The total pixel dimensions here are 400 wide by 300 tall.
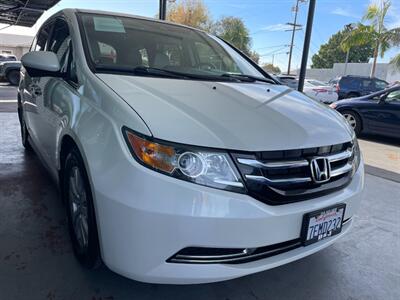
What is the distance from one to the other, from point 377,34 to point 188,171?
817 inches

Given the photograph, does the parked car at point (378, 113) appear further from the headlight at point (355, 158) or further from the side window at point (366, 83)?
the side window at point (366, 83)

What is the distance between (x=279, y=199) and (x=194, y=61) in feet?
4.97

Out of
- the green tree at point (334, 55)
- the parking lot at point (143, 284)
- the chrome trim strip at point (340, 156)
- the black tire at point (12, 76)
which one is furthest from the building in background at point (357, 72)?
the chrome trim strip at point (340, 156)

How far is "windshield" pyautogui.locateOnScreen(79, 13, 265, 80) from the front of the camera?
7.13 ft

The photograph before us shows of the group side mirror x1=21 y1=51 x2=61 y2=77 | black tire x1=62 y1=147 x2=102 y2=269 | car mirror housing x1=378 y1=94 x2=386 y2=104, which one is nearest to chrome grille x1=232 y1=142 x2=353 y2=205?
black tire x1=62 y1=147 x2=102 y2=269

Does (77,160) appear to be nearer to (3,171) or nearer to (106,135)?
(106,135)

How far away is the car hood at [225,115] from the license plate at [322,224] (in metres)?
0.33

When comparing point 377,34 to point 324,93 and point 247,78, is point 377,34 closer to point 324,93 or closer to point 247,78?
point 324,93

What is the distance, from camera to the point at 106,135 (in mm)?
1536

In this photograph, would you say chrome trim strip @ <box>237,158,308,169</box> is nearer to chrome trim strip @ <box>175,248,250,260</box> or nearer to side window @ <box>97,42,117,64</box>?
chrome trim strip @ <box>175,248,250,260</box>

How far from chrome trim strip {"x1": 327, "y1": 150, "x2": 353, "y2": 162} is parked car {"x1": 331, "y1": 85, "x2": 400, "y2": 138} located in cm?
526

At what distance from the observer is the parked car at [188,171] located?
139 cm

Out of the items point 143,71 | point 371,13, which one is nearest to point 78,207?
point 143,71

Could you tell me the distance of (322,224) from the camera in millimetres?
1693
